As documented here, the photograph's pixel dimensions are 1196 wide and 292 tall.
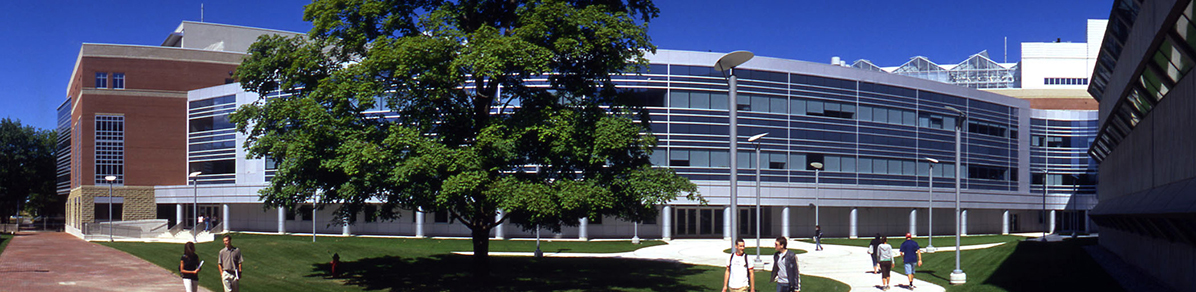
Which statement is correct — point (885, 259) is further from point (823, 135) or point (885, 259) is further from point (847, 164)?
point (847, 164)

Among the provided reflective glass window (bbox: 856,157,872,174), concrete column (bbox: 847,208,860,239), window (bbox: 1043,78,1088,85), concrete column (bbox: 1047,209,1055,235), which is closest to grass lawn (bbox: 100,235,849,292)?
concrete column (bbox: 847,208,860,239)

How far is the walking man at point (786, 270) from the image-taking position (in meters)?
15.0

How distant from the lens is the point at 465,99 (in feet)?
78.3

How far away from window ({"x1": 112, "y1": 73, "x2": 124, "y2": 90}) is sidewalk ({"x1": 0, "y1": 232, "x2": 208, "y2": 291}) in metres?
38.8

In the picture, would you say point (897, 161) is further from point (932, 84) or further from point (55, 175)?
point (55, 175)

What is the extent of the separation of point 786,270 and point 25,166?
9393 cm

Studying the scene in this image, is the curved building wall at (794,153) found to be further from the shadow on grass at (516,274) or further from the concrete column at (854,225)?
the shadow on grass at (516,274)

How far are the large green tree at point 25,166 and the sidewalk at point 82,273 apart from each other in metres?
63.5

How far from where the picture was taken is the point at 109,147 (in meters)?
68.0

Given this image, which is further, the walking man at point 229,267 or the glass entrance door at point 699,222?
the glass entrance door at point 699,222

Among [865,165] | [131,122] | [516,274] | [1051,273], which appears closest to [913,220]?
[865,165]

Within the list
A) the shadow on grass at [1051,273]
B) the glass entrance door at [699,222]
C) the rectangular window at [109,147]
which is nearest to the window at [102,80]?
the rectangular window at [109,147]

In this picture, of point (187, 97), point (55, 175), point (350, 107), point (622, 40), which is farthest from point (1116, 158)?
point (55, 175)

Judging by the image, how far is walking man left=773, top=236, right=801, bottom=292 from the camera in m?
15.0
